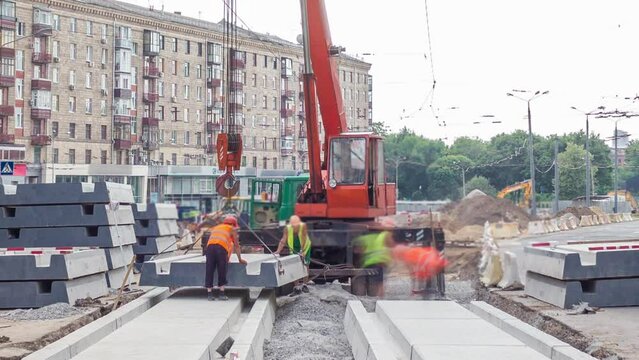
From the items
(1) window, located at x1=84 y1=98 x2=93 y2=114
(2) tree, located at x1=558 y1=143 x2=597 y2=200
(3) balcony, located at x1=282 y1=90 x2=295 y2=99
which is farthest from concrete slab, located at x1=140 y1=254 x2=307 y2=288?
(2) tree, located at x1=558 y1=143 x2=597 y2=200

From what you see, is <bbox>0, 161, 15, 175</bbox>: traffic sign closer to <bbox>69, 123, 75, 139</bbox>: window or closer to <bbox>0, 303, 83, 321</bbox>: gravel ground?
<bbox>0, 303, 83, 321</bbox>: gravel ground

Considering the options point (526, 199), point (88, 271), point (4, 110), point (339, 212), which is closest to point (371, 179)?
point (339, 212)

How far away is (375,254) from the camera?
19531 mm

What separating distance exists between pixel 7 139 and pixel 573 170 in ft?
143

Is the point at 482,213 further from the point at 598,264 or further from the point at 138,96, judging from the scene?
the point at 598,264

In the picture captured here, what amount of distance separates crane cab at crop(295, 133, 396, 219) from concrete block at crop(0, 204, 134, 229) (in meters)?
4.09

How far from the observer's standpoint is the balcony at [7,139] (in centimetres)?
5953

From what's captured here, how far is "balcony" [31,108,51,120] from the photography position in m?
62.2

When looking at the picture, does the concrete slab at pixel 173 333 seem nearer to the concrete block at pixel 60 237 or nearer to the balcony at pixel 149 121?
the concrete block at pixel 60 237

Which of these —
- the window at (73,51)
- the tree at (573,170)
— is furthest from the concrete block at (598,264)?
the tree at (573,170)

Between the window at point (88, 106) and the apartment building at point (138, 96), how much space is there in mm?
102

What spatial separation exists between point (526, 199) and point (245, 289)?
178ft

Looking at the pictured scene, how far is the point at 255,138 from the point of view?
258 ft

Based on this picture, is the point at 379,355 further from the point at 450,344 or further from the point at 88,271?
the point at 88,271
